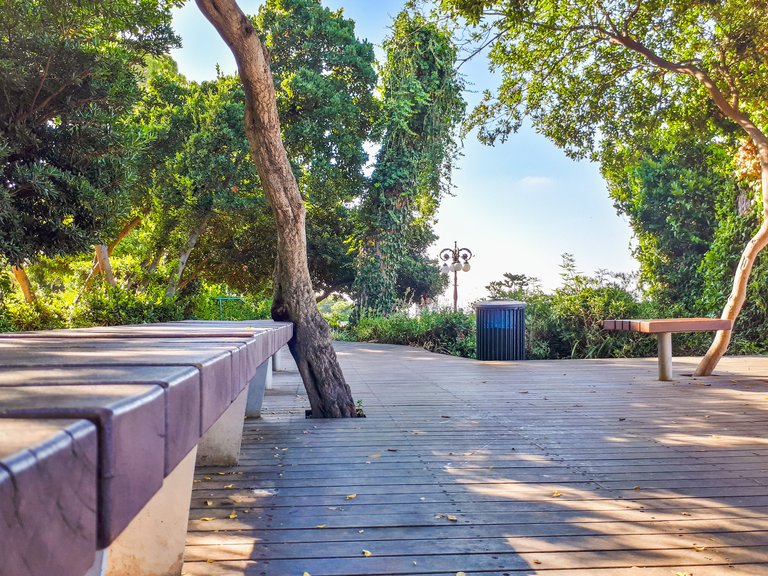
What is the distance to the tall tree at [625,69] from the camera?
23.1ft

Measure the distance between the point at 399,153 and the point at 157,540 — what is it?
15.0 meters

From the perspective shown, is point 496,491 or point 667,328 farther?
point 667,328

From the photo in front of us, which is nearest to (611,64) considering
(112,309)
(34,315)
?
(112,309)

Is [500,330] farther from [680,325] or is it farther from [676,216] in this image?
[676,216]

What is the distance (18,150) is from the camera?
6.43m

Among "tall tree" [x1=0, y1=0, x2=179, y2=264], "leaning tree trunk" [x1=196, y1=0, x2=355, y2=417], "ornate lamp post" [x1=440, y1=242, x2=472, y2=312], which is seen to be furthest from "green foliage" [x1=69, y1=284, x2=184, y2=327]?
"ornate lamp post" [x1=440, y1=242, x2=472, y2=312]

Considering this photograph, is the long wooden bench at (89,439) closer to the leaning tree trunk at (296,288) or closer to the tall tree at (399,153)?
the leaning tree trunk at (296,288)

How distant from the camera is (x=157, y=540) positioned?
210 centimetres

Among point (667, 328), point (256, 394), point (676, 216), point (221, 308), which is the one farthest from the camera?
point (221, 308)

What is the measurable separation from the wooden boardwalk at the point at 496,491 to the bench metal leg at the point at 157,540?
0.11 metres

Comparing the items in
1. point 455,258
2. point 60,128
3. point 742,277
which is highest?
point 60,128

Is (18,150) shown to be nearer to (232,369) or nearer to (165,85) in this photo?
(232,369)

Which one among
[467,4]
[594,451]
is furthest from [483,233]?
[594,451]

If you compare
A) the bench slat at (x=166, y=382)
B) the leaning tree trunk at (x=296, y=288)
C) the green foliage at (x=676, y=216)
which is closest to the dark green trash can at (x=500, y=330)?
the green foliage at (x=676, y=216)
